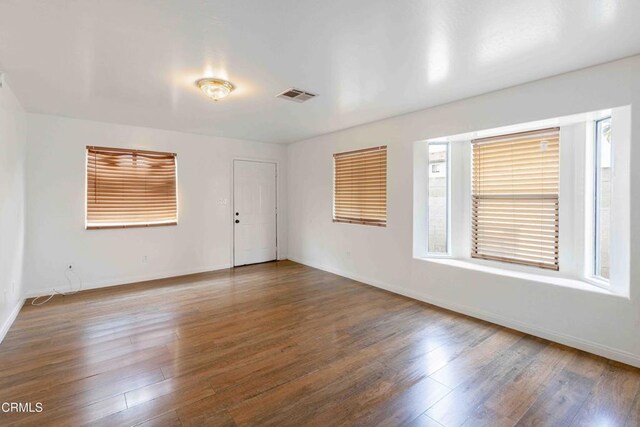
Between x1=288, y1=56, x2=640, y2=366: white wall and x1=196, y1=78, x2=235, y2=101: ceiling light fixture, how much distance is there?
233 centimetres

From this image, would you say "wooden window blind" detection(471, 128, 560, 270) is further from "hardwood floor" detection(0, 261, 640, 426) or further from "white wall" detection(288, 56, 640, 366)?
"hardwood floor" detection(0, 261, 640, 426)

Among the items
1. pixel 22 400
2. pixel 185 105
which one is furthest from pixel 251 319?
pixel 185 105

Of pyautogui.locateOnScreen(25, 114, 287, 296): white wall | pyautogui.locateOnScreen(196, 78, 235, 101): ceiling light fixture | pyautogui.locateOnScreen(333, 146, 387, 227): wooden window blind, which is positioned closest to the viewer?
pyautogui.locateOnScreen(196, 78, 235, 101): ceiling light fixture

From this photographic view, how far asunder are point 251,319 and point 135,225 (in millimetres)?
2759

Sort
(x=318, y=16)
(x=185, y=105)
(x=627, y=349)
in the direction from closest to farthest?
(x=318, y=16)
(x=627, y=349)
(x=185, y=105)

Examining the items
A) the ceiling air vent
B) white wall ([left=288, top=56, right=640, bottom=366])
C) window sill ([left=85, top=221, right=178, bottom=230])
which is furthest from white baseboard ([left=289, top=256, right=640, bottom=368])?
window sill ([left=85, top=221, right=178, bottom=230])

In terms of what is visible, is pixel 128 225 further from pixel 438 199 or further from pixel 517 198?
pixel 517 198

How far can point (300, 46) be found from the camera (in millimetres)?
2254

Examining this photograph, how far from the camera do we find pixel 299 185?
6.16m

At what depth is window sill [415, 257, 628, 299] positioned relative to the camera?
2.70 m

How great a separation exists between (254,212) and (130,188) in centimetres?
216

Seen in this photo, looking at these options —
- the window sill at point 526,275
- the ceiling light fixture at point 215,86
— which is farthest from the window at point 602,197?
the ceiling light fixture at point 215,86

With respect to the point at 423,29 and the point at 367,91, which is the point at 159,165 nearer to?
the point at 367,91

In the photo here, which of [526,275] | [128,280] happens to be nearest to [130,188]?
[128,280]
